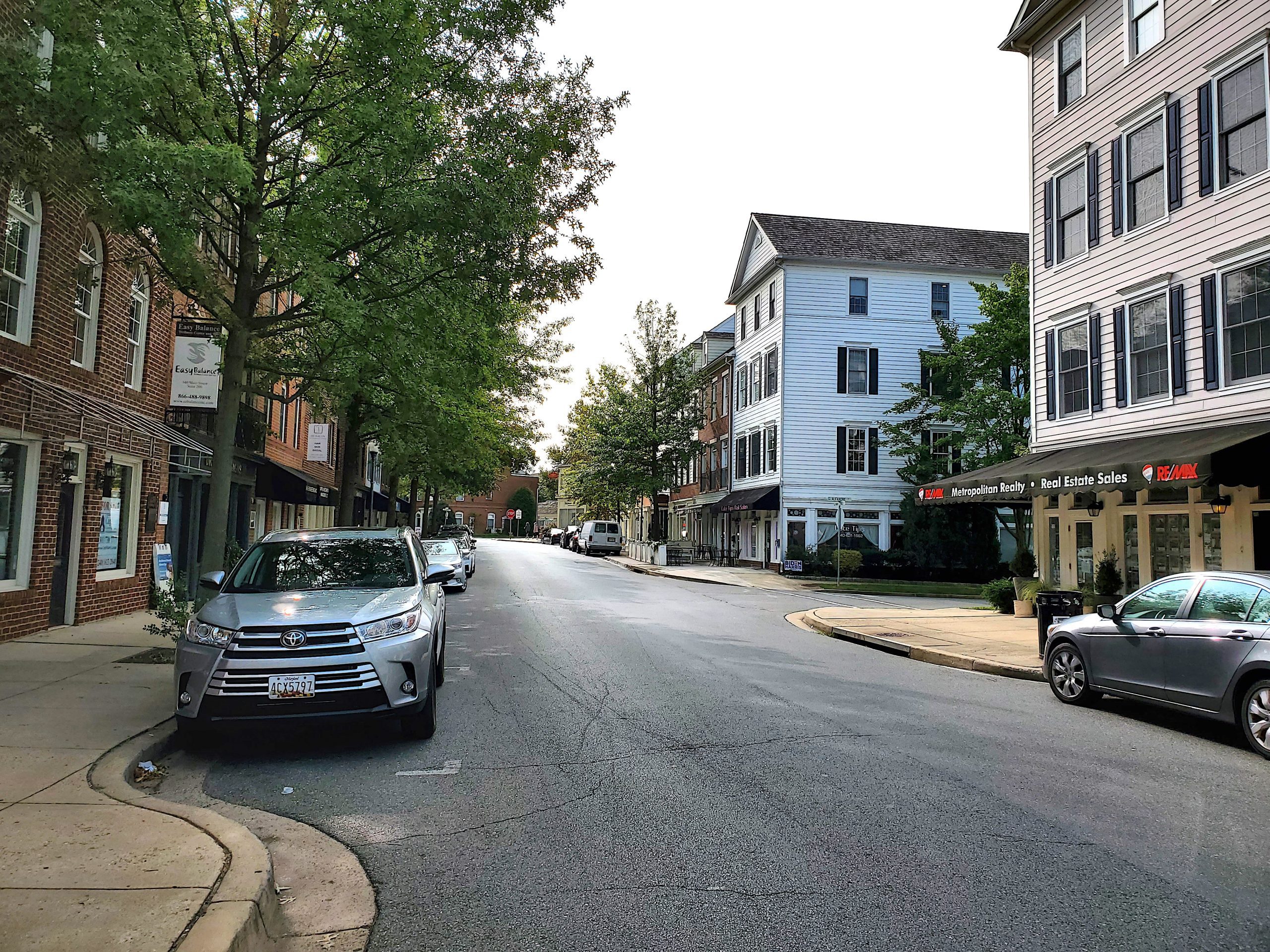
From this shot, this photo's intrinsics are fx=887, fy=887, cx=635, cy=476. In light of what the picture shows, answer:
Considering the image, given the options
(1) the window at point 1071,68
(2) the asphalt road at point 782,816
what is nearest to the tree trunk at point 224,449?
(2) the asphalt road at point 782,816

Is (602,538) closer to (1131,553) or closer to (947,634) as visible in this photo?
(1131,553)

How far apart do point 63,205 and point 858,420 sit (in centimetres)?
2950

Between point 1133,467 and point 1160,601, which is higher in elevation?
point 1133,467

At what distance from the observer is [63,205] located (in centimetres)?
1205

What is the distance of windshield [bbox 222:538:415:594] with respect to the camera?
774cm

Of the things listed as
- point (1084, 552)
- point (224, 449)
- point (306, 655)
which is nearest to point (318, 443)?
point (224, 449)

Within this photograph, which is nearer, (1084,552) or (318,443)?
(1084,552)

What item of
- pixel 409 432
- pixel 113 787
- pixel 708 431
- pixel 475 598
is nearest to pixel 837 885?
pixel 113 787

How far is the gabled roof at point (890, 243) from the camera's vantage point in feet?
119

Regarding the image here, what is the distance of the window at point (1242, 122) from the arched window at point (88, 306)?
57.8ft

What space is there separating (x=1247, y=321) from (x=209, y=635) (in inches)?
596

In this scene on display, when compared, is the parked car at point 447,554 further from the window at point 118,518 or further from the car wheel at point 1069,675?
the car wheel at point 1069,675

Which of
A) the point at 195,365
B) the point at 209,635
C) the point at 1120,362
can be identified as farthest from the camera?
the point at 1120,362

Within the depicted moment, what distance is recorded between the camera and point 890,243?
37469 mm
